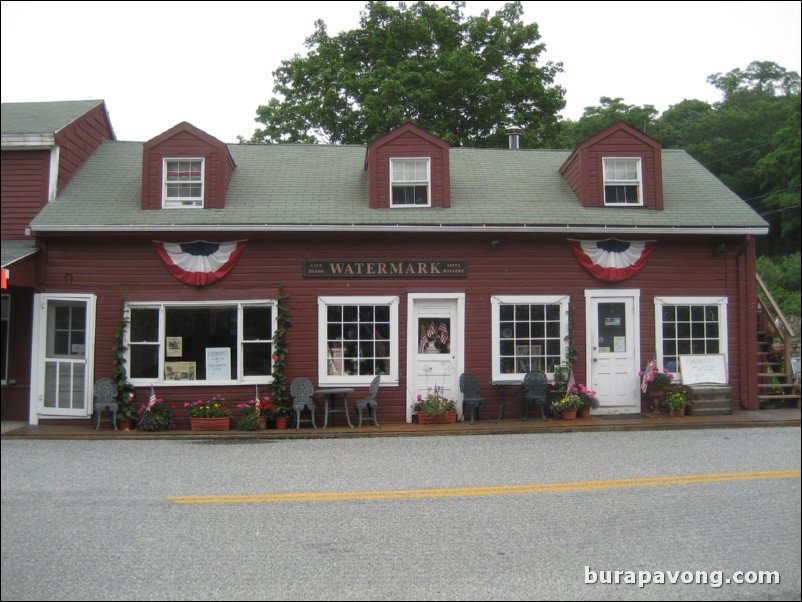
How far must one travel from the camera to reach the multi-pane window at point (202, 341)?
A: 1145cm

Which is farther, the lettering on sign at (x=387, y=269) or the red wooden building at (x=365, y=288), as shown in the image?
the lettering on sign at (x=387, y=269)

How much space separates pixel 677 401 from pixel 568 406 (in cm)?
185

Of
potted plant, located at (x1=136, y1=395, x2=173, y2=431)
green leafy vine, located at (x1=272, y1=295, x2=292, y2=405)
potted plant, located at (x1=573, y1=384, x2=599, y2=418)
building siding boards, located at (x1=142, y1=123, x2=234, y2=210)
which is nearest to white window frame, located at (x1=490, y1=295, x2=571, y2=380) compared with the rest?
potted plant, located at (x1=573, y1=384, x2=599, y2=418)

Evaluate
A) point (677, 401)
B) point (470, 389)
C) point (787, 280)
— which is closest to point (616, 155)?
point (677, 401)

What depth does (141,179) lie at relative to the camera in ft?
42.0

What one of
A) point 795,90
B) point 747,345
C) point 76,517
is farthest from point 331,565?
point 747,345

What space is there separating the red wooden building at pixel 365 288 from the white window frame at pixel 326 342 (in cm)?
3

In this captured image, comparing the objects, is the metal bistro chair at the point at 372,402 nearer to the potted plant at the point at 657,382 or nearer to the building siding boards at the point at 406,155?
the building siding boards at the point at 406,155

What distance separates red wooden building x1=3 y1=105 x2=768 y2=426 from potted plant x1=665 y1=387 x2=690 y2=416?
74cm

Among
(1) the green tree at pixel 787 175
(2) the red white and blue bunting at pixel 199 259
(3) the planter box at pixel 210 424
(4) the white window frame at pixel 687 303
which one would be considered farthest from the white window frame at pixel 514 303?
(1) the green tree at pixel 787 175

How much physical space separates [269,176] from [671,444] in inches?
352

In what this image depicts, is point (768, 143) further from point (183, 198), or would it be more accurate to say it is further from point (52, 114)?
point (52, 114)

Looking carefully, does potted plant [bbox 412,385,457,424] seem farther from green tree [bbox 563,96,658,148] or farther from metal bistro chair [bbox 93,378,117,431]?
green tree [bbox 563,96,658,148]

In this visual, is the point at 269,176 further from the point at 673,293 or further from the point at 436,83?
the point at 436,83
